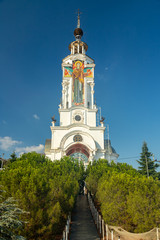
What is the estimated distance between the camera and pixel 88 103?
131ft

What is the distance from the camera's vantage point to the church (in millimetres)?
32969

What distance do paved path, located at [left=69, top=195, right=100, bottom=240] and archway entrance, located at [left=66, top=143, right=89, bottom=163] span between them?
39.9 feet

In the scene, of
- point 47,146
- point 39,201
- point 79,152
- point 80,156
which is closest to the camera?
point 39,201

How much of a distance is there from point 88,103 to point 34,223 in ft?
99.4

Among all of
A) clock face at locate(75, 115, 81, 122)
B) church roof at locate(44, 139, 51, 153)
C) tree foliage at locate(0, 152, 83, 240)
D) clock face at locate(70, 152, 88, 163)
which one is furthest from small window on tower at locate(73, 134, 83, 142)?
tree foliage at locate(0, 152, 83, 240)

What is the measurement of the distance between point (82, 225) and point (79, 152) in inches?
724

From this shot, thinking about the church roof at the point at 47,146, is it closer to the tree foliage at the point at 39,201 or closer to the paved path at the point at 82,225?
the paved path at the point at 82,225

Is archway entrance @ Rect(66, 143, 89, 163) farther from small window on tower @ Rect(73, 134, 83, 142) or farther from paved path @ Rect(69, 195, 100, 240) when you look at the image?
paved path @ Rect(69, 195, 100, 240)

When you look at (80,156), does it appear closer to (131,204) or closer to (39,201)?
(131,204)

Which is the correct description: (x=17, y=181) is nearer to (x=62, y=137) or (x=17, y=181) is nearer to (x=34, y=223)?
(x=34, y=223)

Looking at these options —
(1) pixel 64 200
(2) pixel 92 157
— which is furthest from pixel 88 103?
(1) pixel 64 200

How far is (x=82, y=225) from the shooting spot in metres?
16.2

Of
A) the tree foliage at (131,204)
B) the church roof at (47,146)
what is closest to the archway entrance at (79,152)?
the church roof at (47,146)

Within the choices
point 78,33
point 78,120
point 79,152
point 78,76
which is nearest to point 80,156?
point 79,152
